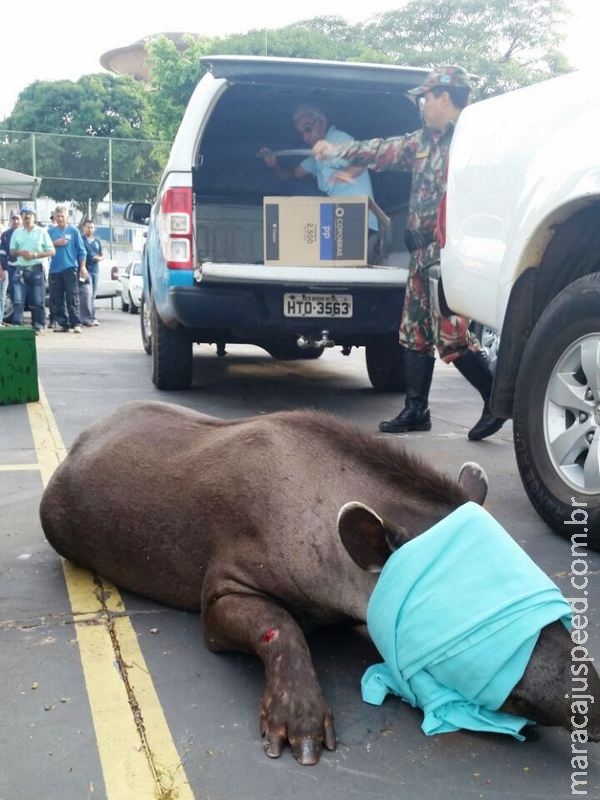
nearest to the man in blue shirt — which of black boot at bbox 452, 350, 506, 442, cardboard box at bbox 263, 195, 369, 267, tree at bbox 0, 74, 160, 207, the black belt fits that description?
cardboard box at bbox 263, 195, 369, 267

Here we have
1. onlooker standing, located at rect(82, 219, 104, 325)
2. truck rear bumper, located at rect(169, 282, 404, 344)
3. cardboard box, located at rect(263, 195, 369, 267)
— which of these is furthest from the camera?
onlooker standing, located at rect(82, 219, 104, 325)

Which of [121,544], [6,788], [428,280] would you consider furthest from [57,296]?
[6,788]

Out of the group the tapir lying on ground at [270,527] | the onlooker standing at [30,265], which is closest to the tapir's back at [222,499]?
the tapir lying on ground at [270,527]

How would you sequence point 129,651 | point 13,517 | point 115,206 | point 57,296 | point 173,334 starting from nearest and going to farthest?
1. point 129,651
2. point 13,517
3. point 173,334
4. point 57,296
5. point 115,206

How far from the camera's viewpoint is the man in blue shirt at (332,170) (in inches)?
290

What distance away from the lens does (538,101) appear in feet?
13.1

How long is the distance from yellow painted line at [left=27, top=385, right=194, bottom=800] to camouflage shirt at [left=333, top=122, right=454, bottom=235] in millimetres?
3515

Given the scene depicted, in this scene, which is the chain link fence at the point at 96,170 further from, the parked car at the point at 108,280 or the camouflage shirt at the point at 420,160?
the camouflage shirt at the point at 420,160

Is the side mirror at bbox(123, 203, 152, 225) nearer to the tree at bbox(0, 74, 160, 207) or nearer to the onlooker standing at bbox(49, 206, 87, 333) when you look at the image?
the onlooker standing at bbox(49, 206, 87, 333)

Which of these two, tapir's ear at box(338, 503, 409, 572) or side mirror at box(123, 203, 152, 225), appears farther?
side mirror at box(123, 203, 152, 225)

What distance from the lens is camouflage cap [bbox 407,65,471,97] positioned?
5766mm

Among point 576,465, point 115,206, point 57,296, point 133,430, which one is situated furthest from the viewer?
point 115,206

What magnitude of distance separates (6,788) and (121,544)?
117 centimetres

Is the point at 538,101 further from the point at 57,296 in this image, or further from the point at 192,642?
the point at 57,296
